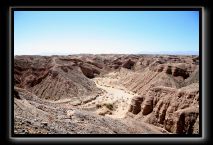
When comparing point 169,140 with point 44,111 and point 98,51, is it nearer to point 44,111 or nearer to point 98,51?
point 44,111

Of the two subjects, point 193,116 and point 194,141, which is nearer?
point 194,141

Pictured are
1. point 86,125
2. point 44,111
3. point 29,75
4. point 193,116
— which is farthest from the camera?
point 29,75

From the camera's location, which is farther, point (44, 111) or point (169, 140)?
point (44, 111)

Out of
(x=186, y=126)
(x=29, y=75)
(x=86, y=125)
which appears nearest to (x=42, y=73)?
(x=29, y=75)
